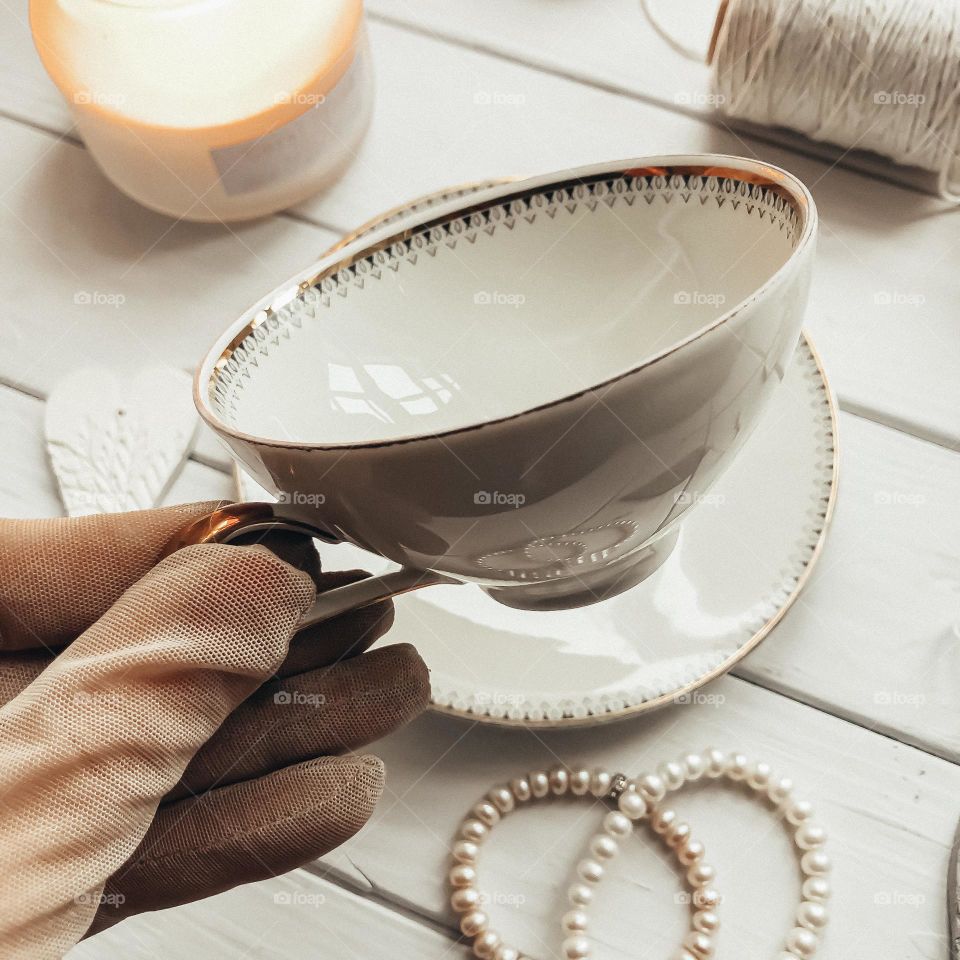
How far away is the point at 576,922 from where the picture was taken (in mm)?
448

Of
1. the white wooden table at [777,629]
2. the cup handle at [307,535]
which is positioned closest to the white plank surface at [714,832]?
the white wooden table at [777,629]

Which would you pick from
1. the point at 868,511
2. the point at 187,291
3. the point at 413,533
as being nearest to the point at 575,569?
the point at 413,533

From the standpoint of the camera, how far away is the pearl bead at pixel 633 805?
0.46 meters

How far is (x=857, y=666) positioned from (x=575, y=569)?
6.3 inches

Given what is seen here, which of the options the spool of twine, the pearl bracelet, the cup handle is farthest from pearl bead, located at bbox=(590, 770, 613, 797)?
the spool of twine

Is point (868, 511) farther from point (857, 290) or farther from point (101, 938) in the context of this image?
point (101, 938)

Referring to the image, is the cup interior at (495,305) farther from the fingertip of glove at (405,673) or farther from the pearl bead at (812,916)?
the pearl bead at (812,916)

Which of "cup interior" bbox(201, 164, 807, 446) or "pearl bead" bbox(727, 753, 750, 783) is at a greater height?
"cup interior" bbox(201, 164, 807, 446)

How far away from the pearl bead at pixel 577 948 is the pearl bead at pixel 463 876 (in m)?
0.05

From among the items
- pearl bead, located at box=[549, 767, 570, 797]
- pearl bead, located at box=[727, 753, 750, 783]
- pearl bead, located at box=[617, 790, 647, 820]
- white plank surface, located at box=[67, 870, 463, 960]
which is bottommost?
white plank surface, located at box=[67, 870, 463, 960]

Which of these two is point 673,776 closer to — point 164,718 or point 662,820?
point 662,820

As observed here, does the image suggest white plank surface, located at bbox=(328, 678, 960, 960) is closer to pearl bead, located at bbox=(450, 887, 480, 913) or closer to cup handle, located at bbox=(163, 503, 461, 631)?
pearl bead, located at bbox=(450, 887, 480, 913)

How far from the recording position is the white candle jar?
54 cm

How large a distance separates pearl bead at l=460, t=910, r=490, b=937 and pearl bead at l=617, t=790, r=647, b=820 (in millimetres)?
73
